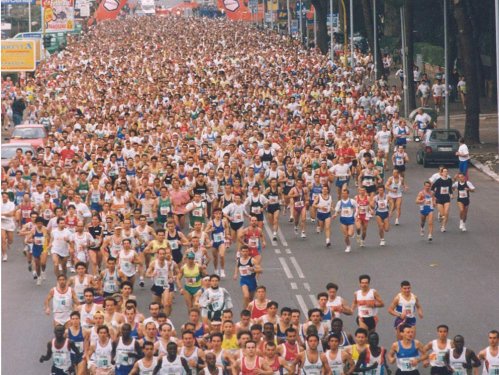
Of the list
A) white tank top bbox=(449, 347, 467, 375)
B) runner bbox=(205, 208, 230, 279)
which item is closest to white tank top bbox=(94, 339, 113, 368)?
white tank top bbox=(449, 347, 467, 375)

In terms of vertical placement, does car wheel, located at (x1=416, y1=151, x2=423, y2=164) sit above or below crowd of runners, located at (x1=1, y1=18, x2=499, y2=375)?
below

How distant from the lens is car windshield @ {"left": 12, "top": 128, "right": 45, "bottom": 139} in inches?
1762

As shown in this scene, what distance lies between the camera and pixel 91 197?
1173 inches

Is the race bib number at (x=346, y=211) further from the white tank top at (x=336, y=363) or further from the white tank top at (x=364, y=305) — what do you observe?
the white tank top at (x=336, y=363)

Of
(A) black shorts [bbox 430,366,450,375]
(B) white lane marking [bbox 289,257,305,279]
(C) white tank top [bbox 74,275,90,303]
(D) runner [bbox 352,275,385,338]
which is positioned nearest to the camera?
(A) black shorts [bbox 430,366,450,375]

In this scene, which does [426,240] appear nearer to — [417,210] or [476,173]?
[417,210]

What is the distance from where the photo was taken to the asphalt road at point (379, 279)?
69.6ft

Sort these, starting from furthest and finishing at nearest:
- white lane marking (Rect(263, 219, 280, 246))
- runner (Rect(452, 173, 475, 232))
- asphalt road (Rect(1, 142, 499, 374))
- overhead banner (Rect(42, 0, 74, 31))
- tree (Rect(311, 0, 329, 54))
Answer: overhead banner (Rect(42, 0, 74, 31)), tree (Rect(311, 0, 329, 54)), runner (Rect(452, 173, 475, 232)), white lane marking (Rect(263, 219, 280, 246)), asphalt road (Rect(1, 142, 499, 374))

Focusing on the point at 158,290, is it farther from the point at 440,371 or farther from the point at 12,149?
the point at 12,149

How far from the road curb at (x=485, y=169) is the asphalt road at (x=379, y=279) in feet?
22.3

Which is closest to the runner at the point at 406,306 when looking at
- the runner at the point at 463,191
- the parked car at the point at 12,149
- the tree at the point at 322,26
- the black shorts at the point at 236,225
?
the black shorts at the point at 236,225

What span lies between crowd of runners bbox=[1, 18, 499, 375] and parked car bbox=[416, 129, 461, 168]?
3.58 ft

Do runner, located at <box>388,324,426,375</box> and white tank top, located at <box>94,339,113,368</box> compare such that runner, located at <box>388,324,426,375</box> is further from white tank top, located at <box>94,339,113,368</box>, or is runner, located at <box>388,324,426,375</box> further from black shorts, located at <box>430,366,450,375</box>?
white tank top, located at <box>94,339,113,368</box>

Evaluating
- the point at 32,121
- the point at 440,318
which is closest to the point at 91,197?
the point at 440,318
